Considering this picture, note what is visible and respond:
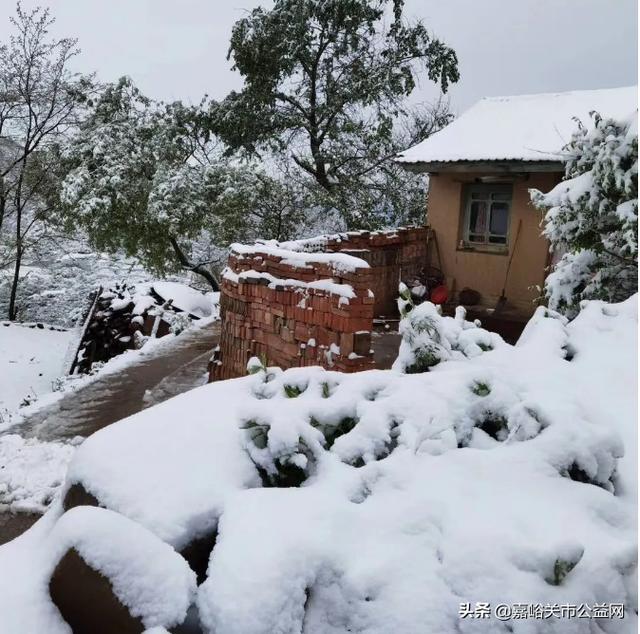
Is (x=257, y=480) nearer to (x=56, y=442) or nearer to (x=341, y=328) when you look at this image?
(x=341, y=328)

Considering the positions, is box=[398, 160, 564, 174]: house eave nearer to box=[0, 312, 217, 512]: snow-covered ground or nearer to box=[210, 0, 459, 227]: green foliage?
box=[210, 0, 459, 227]: green foliage

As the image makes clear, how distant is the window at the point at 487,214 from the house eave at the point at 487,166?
23.4 inches

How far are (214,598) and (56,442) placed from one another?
3990 mm

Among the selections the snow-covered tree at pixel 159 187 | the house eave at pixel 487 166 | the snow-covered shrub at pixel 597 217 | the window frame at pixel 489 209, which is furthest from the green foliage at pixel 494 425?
the snow-covered tree at pixel 159 187

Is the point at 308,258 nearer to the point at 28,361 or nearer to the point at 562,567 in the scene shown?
the point at 562,567

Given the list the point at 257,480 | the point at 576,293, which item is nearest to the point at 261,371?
the point at 257,480

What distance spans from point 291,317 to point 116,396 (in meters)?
2.40

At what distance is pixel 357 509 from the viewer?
1760 mm

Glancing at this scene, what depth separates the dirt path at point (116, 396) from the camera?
5176 millimetres

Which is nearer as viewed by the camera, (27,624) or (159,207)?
(27,624)

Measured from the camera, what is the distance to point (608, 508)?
72.1 inches

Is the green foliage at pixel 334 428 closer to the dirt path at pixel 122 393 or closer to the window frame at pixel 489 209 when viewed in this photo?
the dirt path at pixel 122 393

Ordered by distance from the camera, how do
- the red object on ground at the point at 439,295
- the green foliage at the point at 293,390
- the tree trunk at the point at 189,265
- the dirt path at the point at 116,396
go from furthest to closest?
the tree trunk at the point at 189,265
the red object on ground at the point at 439,295
the dirt path at the point at 116,396
the green foliage at the point at 293,390

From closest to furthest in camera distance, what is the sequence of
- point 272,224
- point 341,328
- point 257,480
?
1. point 257,480
2. point 341,328
3. point 272,224
